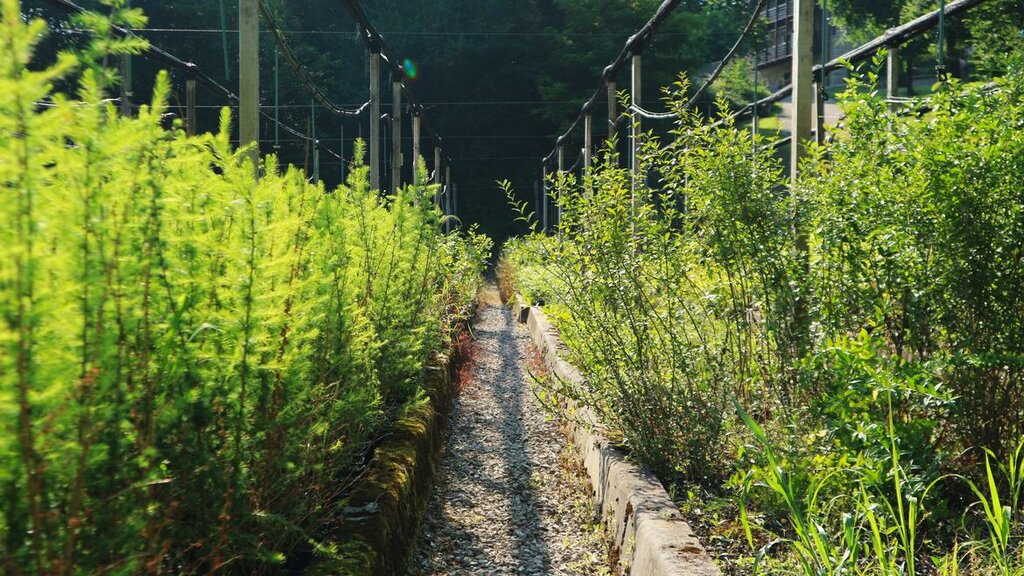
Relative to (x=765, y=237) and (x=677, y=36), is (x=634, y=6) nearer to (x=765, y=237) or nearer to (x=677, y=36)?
(x=677, y=36)

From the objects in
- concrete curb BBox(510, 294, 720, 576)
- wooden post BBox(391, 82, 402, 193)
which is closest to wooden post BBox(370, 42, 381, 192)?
wooden post BBox(391, 82, 402, 193)

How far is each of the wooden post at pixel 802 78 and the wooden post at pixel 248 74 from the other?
2477mm

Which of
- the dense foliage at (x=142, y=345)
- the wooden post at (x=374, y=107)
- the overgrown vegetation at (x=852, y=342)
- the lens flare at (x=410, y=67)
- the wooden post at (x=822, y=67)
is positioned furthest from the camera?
the lens flare at (x=410, y=67)

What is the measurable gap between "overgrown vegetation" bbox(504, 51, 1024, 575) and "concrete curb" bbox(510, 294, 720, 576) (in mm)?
180

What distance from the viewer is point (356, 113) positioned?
11.2 meters

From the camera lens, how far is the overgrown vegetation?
279 centimetres

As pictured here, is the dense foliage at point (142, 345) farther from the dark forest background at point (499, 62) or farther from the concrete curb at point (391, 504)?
the dark forest background at point (499, 62)

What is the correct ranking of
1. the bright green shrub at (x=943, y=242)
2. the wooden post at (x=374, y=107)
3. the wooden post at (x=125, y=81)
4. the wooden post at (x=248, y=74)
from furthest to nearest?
the wooden post at (x=374, y=107), the wooden post at (x=125, y=81), the wooden post at (x=248, y=74), the bright green shrub at (x=943, y=242)

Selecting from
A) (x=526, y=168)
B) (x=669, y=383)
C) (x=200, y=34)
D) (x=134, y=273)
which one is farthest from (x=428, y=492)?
(x=526, y=168)

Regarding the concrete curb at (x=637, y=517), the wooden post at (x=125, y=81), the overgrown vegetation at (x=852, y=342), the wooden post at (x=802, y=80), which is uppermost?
the wooden post at (x=125, y=81)

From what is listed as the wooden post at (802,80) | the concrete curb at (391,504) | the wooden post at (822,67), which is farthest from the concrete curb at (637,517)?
the wooden post at (822,67)

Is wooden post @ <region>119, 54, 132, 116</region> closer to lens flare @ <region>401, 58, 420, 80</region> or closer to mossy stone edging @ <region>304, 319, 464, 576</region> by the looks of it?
mossy stone edging @ <region>304, 319, 464, 576</region>

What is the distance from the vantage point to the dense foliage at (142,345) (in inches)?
55.0

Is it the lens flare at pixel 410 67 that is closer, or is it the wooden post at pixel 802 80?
the wooden post at pixel 802 80
